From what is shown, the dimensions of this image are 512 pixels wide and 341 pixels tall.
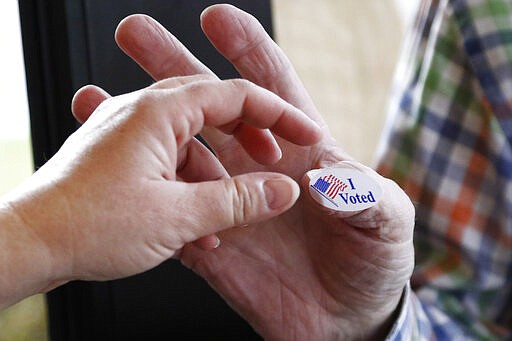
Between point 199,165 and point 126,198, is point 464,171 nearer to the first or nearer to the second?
point 199,165

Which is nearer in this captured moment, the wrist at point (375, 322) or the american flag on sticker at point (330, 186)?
the american flag on sticker at point (330, 186)

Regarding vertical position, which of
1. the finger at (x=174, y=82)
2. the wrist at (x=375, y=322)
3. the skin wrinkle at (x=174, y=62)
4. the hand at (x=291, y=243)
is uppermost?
the finger at (x=174, y=82)

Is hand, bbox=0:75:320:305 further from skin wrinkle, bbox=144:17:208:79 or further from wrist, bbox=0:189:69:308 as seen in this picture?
skin wrinkle, bbox=144:17:208:79

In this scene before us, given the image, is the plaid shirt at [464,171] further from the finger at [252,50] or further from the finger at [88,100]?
the finger at [88,100]

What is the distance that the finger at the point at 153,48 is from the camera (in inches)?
27.4

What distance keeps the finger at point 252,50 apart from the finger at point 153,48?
0.11 feet

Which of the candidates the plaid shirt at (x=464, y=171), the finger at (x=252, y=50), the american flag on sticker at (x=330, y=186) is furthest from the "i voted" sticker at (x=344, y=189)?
the plaid shirt at (x=464, y=171)

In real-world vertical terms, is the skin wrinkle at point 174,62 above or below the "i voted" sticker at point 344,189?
above

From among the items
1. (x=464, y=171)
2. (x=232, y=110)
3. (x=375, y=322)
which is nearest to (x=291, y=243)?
(x=375, y=322)

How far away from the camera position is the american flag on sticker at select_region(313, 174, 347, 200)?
651 millimetres

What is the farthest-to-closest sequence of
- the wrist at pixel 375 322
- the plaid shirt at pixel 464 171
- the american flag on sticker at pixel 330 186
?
the plaid shirt at pixel 464 171 → the wrist at pixel 375 322 → the american flag on sticker at pixel 330 186

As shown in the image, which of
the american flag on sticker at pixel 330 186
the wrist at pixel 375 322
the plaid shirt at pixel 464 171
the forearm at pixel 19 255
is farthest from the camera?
the plaid shirt at pixel 464 171

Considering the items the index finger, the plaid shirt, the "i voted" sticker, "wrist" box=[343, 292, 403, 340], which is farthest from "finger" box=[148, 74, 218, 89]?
the plaid shirt

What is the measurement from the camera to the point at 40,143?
785mm
